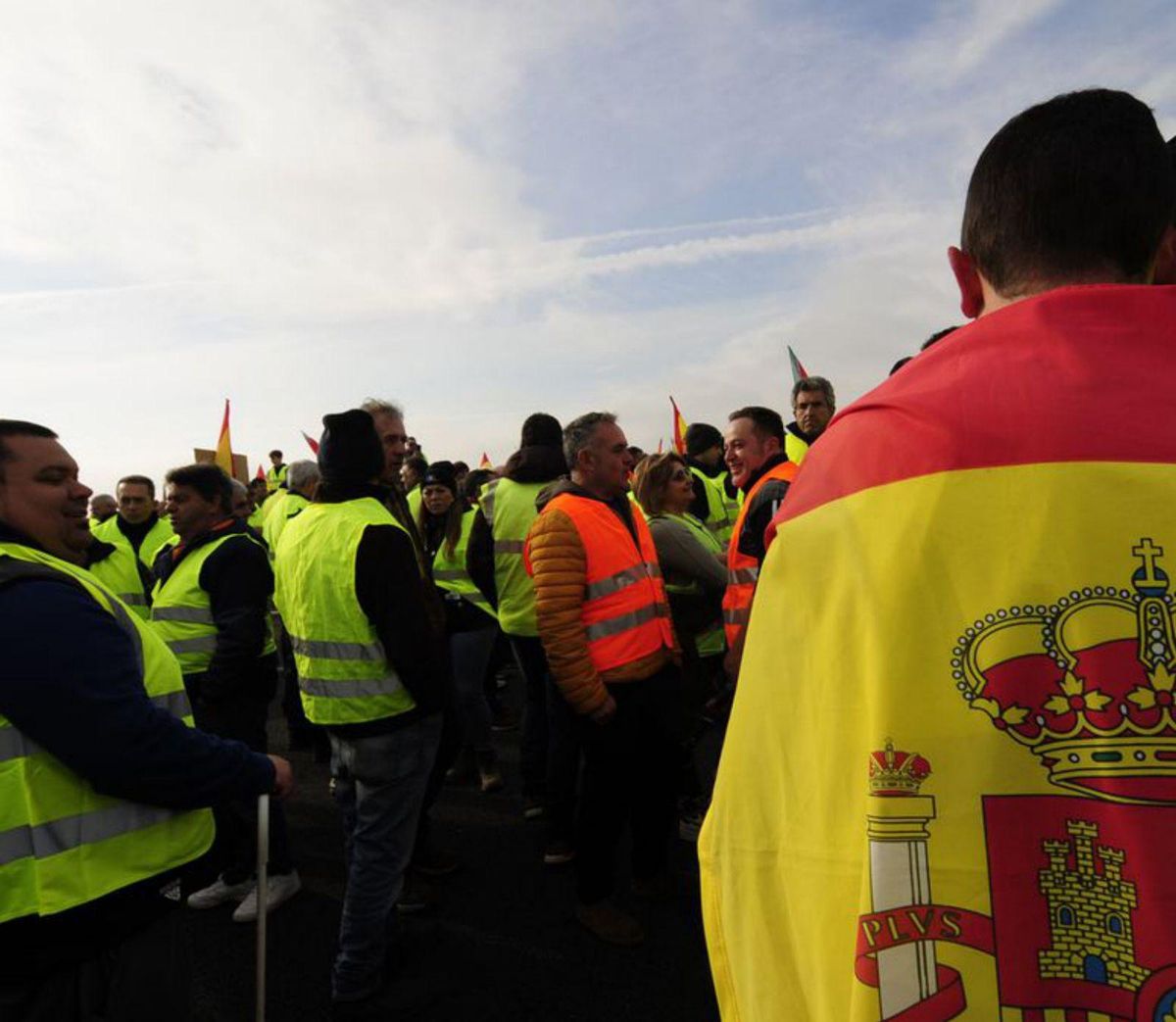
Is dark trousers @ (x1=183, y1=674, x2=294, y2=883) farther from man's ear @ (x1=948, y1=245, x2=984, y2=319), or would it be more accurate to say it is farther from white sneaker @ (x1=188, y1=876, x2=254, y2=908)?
man's ear @ (x1=948, y1=245, x2=984, y2=319)

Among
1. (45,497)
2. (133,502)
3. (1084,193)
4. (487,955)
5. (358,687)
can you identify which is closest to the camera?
(1084,193)

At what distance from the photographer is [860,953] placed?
0.75 meters

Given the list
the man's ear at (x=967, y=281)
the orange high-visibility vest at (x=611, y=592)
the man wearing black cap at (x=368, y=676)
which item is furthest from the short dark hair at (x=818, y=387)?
the man's ear at (x=967, y=281)

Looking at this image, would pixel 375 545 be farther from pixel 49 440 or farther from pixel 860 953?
pixel 860 953

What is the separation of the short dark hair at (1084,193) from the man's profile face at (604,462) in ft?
8.32

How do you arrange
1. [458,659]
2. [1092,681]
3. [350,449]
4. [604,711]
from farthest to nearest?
[458,659] → [604,711] → [350,449] → [1092,681]

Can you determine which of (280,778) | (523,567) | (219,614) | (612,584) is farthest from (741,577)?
(219,614)

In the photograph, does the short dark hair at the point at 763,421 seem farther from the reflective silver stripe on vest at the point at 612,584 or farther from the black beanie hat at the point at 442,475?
the black beanie hat at the point at 442,475

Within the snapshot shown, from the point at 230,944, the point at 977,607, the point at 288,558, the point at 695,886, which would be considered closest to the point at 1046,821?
the point at 977,607

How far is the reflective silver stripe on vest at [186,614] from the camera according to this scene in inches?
139

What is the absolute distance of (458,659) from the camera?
16.7 feet

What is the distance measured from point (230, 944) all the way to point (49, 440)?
2641 mm

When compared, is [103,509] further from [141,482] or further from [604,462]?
[604,462]

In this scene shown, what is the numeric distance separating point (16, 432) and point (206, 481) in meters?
1.81
